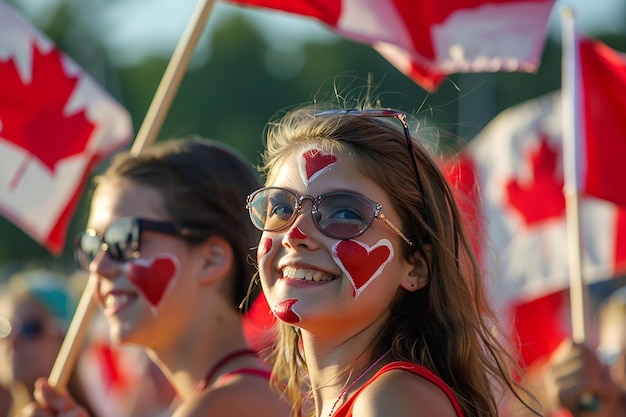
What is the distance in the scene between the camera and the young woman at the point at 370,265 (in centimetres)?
322

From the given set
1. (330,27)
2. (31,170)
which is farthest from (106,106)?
(330,27)

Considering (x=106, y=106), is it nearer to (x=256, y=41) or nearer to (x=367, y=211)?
(x=367, y=211)

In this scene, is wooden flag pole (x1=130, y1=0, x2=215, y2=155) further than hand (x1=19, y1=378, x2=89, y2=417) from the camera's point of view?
Yes

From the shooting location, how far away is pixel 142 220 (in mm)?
4328

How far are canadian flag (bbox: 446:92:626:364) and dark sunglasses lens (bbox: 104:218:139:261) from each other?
3580 mm

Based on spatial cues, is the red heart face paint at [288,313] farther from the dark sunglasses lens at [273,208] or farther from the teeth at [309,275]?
the dark sunglasses lens at [273,208]

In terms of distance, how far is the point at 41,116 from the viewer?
5871 mm

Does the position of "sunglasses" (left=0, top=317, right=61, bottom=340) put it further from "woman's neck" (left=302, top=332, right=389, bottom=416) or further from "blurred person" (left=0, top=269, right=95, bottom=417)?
"woman's neck" (left=302, top=332, right=389, bottom=416)

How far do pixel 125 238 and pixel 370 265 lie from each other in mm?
1341

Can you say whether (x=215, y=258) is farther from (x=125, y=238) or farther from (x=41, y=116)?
→ (x=41, y=116)

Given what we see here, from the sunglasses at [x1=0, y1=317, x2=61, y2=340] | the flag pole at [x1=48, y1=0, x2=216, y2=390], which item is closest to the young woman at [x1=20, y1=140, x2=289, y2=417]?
the flag pole at [x1=48, y1=0, x2=216, y2=390]

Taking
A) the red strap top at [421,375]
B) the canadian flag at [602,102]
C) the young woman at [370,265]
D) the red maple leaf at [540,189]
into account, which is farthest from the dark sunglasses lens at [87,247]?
the red maple leaf at [540,189]

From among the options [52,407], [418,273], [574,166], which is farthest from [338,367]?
[574,166]

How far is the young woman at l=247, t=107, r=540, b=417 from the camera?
3.22 m
